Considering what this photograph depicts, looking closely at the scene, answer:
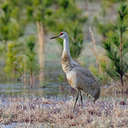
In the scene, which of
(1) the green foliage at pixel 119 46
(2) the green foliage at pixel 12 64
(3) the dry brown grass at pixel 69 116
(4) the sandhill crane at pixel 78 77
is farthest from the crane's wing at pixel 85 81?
(2) the green foliage at pixel 12 64

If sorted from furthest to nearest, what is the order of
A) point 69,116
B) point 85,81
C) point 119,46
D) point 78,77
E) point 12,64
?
point 12,64
point 119,46
point 85,81
point 78,77
point 69,116

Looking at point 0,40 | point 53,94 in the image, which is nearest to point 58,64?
point 0,40

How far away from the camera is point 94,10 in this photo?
139 feet

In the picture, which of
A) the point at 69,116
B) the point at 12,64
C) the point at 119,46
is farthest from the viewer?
the point at 12,64

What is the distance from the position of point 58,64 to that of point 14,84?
6807 millimetres

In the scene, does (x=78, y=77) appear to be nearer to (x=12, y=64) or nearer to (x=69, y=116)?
(x=69, y=116)

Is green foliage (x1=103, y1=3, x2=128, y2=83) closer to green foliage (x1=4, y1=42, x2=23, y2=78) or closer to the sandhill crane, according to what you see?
the sandhill crane

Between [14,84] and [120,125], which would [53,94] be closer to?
[14,84]

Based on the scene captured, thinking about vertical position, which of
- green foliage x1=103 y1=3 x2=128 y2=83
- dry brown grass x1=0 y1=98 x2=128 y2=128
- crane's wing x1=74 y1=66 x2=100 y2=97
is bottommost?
dry brown grass x1=0 y1=98 x2=128 y2=128

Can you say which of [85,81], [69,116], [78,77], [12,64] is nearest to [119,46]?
[85,81]

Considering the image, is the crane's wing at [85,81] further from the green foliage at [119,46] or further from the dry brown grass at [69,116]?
the green foliage at [119,46]

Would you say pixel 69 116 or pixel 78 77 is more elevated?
pixel 78 77

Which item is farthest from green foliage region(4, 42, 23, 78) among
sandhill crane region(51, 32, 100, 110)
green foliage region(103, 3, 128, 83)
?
sandhill crane region(51, 32, 100, 110)

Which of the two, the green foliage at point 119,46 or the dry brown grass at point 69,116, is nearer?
the dry brown grass at point 69,116
